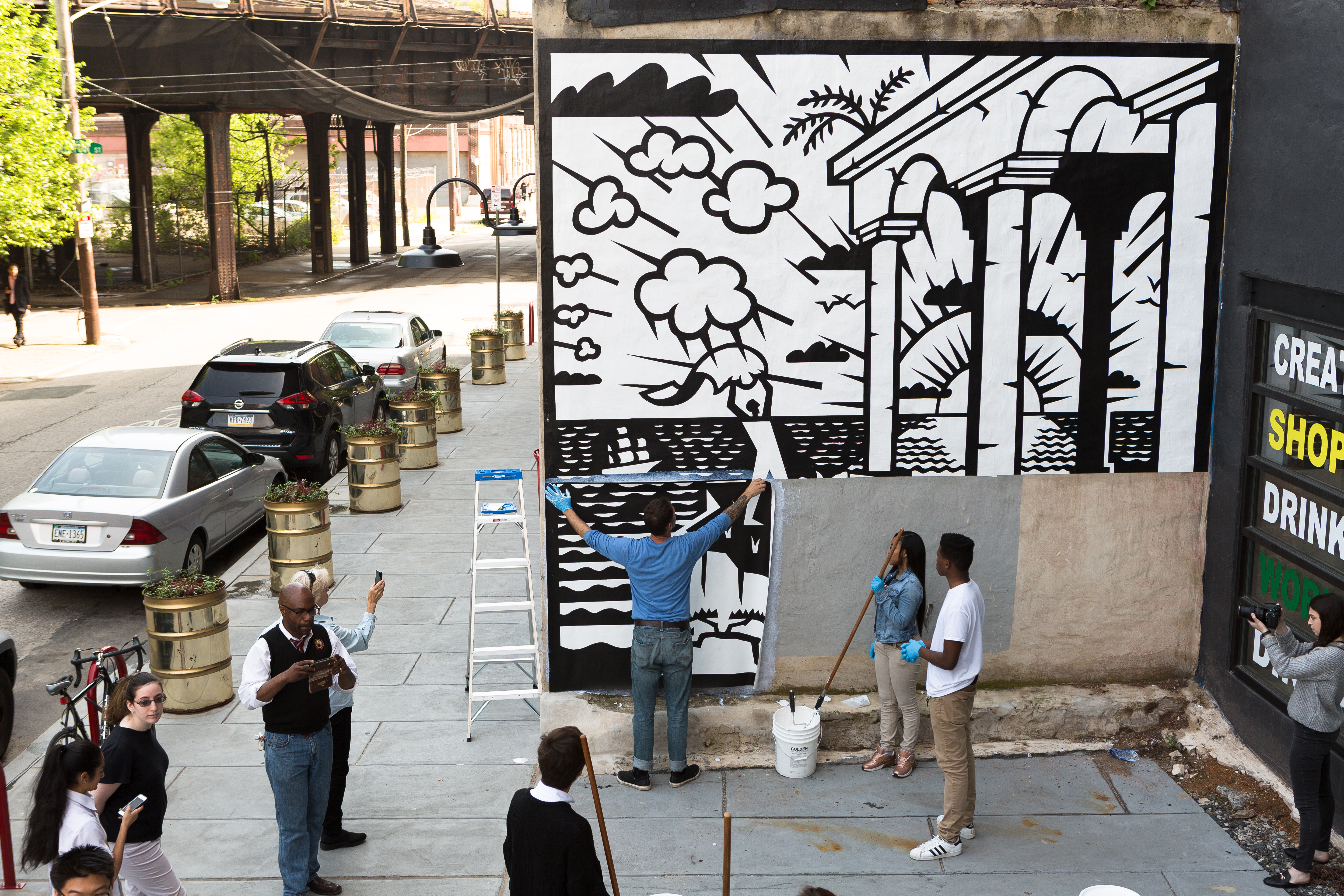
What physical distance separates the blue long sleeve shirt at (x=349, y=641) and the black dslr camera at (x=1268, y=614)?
4.86 m

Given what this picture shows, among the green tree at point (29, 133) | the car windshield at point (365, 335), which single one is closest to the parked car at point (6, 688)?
the car windshield at point (365, 335)

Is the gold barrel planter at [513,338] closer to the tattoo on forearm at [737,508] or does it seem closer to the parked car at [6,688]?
the parked car at [6,688]

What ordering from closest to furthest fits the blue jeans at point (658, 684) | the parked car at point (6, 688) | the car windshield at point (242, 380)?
the blue jeans at point (658, 684)
the parked car at point (6, 688)
the car windshield at point (242, 380)

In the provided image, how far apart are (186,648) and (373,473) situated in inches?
224

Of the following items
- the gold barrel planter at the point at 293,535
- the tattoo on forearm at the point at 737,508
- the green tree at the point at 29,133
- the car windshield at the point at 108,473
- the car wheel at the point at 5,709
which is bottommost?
the car wheel at the point at 5,709

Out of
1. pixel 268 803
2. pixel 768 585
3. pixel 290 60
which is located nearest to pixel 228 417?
pixel 268 803

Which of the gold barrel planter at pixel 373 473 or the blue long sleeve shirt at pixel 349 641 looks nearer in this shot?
the blue long sleeve shirt at pixel 349 641

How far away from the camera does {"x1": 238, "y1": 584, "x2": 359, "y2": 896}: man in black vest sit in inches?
239

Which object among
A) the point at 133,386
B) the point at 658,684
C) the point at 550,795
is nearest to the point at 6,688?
the point at 658,684

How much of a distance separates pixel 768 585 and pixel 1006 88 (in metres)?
3.71

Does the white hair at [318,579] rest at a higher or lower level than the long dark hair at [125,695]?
higher

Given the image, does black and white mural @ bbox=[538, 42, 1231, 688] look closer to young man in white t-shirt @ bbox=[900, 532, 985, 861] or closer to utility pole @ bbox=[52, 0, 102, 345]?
young man in white t-shirt @ bbox=[900, 532, 985, 861]

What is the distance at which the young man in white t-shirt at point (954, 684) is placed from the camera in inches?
263

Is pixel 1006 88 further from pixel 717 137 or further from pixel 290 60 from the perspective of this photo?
pixel 290 60
